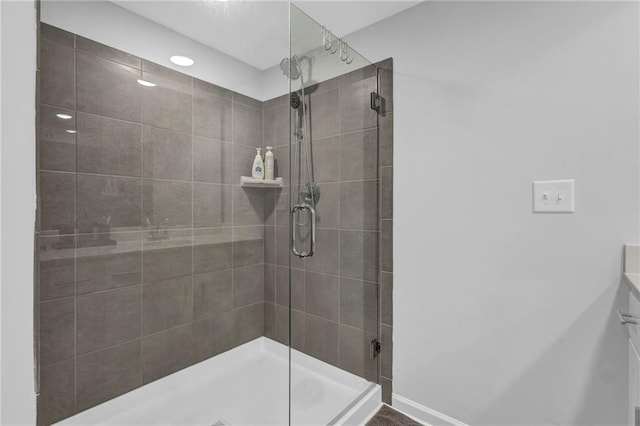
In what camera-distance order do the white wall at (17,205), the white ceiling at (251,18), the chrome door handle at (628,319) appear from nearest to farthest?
the white wall at (17,205)
the chrome door handle at (628,319)
the white ceiling at (251,18)

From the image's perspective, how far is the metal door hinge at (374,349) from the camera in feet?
5.64

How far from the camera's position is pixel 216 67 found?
6.32 feet

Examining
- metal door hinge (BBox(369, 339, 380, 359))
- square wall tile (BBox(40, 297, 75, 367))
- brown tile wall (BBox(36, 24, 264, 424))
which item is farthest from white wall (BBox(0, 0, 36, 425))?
metal door hinge (BBox(369, 339, 380, 359))

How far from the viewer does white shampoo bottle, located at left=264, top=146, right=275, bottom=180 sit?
1924 millimetres

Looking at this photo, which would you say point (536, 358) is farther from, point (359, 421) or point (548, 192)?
point (359, 421)

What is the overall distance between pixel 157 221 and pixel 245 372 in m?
1.10

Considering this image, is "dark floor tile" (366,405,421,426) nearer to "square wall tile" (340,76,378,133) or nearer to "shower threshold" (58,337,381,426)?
"shower threshold" (58,337,381,426)

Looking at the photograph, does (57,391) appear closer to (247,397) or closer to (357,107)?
(247,397)

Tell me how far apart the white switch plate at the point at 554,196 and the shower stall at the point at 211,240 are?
69 centimetres

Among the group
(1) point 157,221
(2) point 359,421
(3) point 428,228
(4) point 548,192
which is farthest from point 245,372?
(4) point 548,192

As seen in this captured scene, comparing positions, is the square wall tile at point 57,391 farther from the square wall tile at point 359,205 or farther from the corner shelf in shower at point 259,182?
the square wall tile at point 359,205

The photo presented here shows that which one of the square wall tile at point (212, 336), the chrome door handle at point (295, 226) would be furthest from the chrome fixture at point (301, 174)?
the square wall tile at point (212, 336)

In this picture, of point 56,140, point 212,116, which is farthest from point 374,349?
point 56,140

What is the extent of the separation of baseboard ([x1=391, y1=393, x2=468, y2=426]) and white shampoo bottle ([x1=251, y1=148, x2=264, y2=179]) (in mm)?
1532
